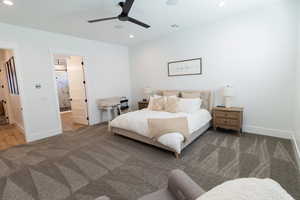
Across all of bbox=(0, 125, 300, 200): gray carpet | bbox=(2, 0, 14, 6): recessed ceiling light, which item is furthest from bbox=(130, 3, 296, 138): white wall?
bbox=(2, 0, 14, 6): recessed ceiling light

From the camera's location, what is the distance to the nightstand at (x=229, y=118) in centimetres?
340

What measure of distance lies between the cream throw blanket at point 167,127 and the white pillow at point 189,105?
3.04ft

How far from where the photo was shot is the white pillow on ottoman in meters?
0.61

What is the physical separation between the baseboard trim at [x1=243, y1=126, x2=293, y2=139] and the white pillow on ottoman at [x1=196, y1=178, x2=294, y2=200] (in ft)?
11.4

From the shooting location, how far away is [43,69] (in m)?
3.96

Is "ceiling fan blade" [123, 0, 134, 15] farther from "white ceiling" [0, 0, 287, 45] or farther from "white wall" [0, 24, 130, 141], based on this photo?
"white wall" [0, 24, 130, 141]

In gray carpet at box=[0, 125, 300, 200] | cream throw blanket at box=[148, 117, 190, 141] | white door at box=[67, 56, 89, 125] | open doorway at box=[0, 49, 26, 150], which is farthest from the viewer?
white door at box=[67, 56, 89, 125]

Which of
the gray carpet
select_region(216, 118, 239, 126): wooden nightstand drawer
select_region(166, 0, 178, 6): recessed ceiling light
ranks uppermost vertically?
select_region(166, 0, 178, 6): recessed ceiling light

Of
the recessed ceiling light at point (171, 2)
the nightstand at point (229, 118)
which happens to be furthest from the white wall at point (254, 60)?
the recessed ceiling light at point (171, 2)

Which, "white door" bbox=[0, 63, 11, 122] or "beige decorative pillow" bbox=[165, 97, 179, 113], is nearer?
"beige decorative pillow" bbox=[165, 97, 179, 113]

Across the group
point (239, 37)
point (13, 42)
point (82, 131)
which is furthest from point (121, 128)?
point (239, 37)

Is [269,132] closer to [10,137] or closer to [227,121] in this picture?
[227,121]

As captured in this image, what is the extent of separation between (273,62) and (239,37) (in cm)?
95

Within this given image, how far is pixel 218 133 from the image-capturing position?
12.2 feet
